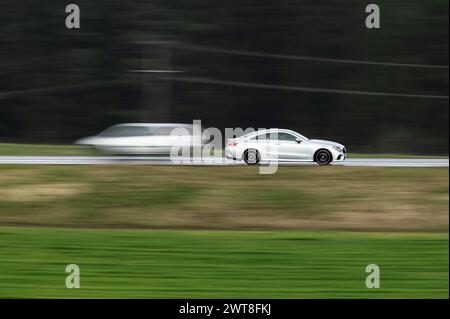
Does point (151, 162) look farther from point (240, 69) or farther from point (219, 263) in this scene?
point (240, 69)

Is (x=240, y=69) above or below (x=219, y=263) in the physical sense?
above

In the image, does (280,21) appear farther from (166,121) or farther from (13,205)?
(13,205)

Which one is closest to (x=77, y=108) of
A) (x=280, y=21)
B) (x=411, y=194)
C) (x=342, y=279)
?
(x=280, y=21)

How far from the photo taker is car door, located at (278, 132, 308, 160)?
75.3ft

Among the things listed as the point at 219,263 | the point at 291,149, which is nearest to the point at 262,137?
the point at 291,149

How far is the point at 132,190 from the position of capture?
1945 centimetres

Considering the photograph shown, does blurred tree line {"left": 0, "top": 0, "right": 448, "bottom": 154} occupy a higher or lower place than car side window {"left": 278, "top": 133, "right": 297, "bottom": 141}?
higher

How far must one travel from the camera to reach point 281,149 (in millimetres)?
23016

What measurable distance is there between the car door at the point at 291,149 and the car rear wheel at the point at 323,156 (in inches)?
12.5

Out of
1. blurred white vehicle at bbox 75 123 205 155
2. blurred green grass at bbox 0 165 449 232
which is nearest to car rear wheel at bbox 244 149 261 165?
blurred green grass at bbox 0 165 449 232

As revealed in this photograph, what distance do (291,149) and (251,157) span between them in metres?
1.20

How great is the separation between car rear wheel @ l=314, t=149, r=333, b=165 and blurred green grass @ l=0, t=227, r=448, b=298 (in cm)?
697

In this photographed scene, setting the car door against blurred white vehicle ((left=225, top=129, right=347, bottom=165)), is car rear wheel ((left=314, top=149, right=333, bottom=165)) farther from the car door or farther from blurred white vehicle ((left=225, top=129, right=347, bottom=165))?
the car door

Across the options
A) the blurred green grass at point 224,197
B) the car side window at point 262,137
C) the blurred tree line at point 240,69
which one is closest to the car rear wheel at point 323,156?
the blurred green grass at point 224,197
